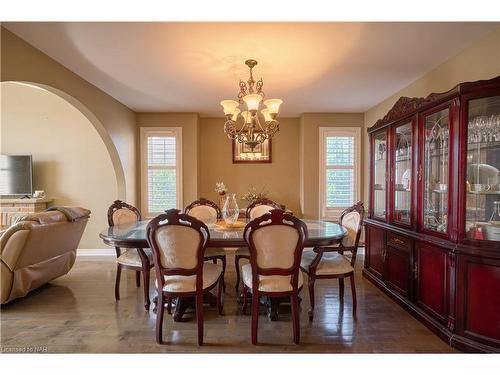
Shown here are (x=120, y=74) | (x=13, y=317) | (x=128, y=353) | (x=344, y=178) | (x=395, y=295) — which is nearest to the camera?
(x=128, y=353)

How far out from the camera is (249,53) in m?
2.49

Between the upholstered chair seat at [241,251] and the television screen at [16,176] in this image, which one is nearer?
the upholstered chair seat at [241,251]

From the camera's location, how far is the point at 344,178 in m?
4.75

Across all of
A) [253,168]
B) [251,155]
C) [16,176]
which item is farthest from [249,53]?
[16,176]

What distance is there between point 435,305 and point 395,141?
1658 mm

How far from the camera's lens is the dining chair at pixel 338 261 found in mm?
2396

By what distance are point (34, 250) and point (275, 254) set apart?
2.59 meters

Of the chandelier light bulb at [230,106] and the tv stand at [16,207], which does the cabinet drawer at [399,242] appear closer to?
the chandelier light bulb at [230,106]

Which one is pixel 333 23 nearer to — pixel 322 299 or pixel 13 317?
pixel 322 299

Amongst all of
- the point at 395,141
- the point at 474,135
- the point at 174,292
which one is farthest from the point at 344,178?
the point at 174,292

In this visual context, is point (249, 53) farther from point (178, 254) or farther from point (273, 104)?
point (178, 254)

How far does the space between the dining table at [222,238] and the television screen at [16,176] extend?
3003 millimetres

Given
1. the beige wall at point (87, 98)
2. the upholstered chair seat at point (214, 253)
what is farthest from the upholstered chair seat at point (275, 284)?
the beige wall at point (87, 98)

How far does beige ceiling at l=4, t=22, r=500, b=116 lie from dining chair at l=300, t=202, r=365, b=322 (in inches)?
61.3
